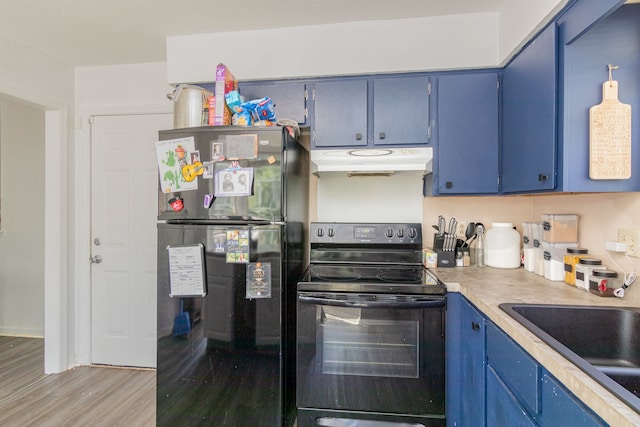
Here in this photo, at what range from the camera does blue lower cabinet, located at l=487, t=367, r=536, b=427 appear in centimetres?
97

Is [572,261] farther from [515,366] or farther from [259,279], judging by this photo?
[259,279]

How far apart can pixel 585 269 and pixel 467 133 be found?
3.08ft

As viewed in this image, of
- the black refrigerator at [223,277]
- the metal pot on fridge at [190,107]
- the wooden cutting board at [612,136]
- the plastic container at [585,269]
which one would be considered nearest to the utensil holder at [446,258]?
the plastic container at [585,269]

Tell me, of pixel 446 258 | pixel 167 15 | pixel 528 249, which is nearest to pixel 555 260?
pixel 528 249

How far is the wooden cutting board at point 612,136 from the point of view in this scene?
3.89ft

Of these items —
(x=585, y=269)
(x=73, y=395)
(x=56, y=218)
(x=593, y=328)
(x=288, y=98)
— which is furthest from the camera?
(x=56, y=218)

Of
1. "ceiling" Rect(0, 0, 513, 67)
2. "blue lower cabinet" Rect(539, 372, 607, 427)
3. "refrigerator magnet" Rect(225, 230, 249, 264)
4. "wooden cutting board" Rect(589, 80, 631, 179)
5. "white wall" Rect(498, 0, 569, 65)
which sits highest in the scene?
"ceiling" Rect(0, 0, 513, 67)

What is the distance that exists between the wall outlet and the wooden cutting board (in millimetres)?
253

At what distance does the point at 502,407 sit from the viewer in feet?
3.62

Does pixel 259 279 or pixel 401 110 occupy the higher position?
pixel 401 110

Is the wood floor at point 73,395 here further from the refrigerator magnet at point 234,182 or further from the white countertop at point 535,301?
the white countertop at point 535,301

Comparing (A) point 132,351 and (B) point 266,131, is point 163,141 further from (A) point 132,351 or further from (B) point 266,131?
(A) point 132,351

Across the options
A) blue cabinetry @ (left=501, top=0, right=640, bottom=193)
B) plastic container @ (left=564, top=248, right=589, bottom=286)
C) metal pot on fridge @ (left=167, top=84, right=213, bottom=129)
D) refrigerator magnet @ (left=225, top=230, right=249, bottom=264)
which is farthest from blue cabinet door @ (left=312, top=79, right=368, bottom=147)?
plastic container @ (left=564, top=248, right=589, bottom=286)

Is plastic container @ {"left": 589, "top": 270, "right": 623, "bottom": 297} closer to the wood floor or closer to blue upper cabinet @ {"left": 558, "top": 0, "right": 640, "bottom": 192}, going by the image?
blue upper cabinet @ {"left": 558, "top": 0, "right": 640, "bottom": 192}
